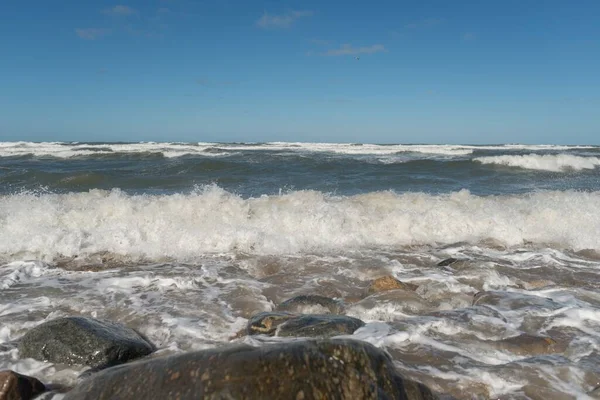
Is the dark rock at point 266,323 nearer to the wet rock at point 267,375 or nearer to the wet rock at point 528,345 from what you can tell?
the wet rock at point 267,375

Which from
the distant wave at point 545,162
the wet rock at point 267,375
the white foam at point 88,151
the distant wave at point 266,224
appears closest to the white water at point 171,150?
the white foam at point 88,151

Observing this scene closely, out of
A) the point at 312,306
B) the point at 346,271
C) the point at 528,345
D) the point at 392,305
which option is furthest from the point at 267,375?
the point at 346,271

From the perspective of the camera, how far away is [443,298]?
211 inches

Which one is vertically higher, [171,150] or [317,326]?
[171,150]

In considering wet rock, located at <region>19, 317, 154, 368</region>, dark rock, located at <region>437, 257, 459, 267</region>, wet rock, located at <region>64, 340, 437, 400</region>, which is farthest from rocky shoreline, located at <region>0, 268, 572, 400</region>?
dark rock, located at <region>437, 257, 459, 267</region>

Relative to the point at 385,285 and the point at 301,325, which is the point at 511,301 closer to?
the point at 385,285

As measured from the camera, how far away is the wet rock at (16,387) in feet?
9.55

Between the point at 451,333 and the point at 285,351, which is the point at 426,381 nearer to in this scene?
the point at 451,333

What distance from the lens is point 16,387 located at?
2.97 meters

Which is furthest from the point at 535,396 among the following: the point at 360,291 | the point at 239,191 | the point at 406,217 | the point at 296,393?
the point at 239,191

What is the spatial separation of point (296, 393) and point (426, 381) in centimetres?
168

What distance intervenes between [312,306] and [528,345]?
2112 millimetres

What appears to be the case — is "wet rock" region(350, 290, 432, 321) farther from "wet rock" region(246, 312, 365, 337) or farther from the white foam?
the white foam

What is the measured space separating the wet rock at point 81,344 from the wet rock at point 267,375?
42.3 inches
